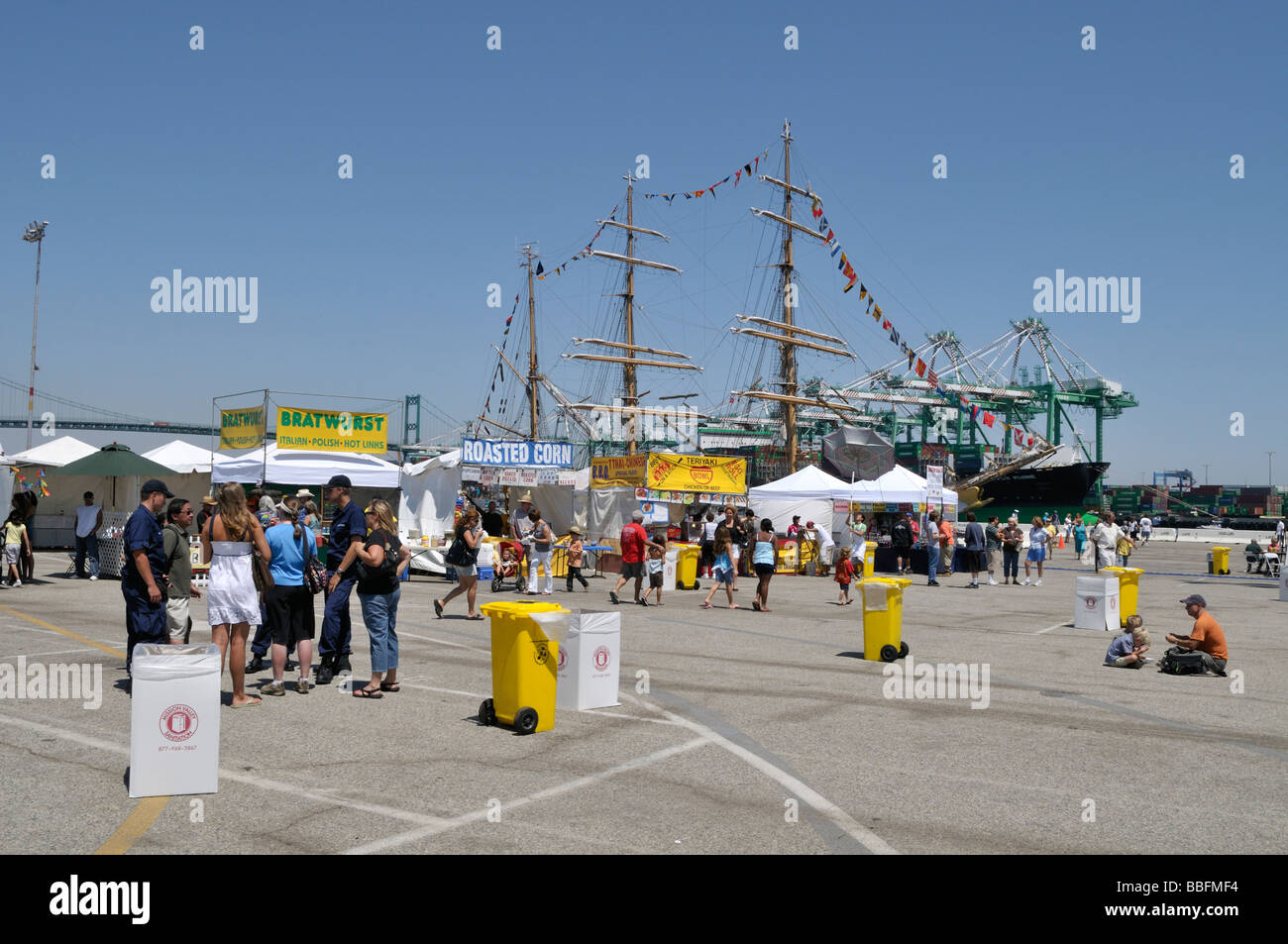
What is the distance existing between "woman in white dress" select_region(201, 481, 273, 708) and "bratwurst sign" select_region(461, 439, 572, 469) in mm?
16315

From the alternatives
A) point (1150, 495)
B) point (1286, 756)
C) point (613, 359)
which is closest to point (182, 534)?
point (1286, 756)

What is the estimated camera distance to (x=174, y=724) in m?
5.71

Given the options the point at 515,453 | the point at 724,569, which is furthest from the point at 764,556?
the point at 515,453

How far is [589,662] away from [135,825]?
3.89m

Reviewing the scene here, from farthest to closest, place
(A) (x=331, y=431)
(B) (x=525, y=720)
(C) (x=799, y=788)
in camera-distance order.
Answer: (A) (x=331, y=431)
(B) (x=525, y=720)
(C) (x=799, y=788)

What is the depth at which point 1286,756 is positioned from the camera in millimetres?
7152

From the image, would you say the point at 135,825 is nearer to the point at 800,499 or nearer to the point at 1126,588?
the point at 1126,588

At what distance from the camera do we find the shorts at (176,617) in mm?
8484

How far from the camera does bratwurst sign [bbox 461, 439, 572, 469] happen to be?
81.0 feet

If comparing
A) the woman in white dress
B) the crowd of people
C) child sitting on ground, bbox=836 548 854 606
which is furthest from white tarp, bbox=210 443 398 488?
the woman in white dress

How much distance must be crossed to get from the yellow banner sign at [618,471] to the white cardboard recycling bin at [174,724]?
21.7m
